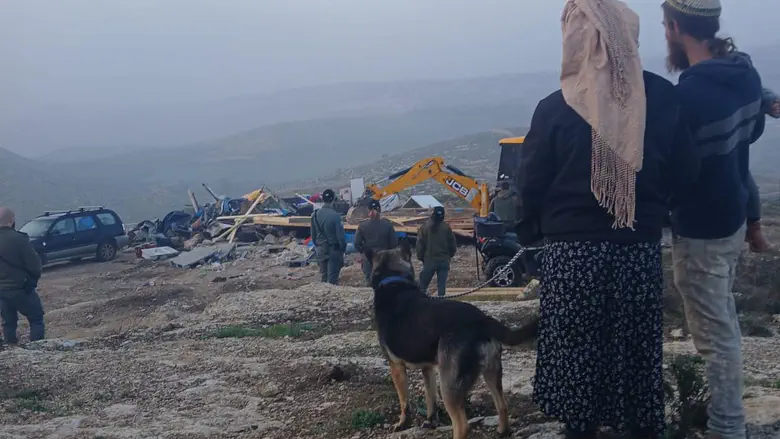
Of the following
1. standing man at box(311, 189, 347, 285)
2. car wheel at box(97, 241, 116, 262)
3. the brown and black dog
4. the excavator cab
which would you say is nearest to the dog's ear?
the brown and black dog

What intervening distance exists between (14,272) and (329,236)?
16.7 ft

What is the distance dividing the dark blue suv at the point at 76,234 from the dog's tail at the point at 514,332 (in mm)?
20450

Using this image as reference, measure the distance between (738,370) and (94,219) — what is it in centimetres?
2299

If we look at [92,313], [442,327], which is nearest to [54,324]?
[92,313]

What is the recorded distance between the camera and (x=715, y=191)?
10.1ft

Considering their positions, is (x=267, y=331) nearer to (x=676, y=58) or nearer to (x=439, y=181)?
(x=676, y=58)

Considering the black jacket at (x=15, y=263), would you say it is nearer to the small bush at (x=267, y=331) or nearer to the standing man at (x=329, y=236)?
the small bush at (x=267, y=331)

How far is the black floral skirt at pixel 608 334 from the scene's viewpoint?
9.43ft

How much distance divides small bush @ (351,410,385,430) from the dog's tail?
4.25 feet

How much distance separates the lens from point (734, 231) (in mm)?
3098

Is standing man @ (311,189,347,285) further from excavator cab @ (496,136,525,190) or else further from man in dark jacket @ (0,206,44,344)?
excavator cab @ (496,136,525,190)

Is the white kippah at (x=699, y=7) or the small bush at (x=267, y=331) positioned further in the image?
the small bush at (x=267, y=331)

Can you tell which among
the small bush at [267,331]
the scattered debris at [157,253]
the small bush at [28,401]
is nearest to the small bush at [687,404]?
the small bush at [28,401]

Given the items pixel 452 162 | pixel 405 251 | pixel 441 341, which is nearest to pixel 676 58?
pixel 441 341
